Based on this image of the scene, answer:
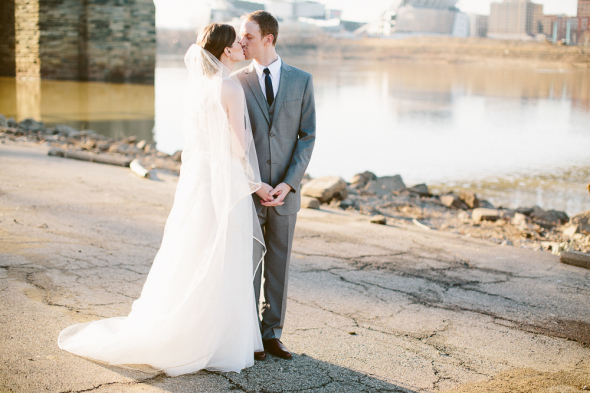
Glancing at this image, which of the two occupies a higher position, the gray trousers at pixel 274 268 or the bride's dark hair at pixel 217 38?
the bride's dark hair at pixel 217 38

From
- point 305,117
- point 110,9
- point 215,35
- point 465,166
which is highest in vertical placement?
point 110,9

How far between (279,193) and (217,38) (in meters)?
0.79

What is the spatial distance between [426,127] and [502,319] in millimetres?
17283

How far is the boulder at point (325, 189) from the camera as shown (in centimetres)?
773

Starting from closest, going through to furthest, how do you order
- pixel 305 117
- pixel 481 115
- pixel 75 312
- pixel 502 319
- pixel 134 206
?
pixel 305 117 < pixel 75 312 < pixel 502 319 < pixel 134 206 < pixel 481 115

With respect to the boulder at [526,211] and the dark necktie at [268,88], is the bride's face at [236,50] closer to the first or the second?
the dark necktie at [268,88]

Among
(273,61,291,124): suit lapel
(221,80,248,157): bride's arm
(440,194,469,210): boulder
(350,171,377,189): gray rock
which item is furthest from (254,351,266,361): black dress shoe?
(350,171,377,189): gray rock

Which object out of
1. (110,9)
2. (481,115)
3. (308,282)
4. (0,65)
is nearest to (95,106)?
(110,9)

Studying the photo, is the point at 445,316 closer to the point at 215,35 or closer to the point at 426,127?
the point at 215,35

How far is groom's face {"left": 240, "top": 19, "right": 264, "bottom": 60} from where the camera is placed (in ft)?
8.59

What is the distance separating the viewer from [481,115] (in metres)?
24.0

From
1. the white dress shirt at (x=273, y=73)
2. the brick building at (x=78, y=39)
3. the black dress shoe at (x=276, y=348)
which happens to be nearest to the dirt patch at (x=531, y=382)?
the black dress shoe at (x=276, y=348)

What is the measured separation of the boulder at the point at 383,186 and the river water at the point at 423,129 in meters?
1.76

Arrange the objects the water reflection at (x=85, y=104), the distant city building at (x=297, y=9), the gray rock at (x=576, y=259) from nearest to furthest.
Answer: the gray rock at (x=576, y=259)
the water reflection at (x=85, y=104)
the distant city building at (x=297, y=9)
